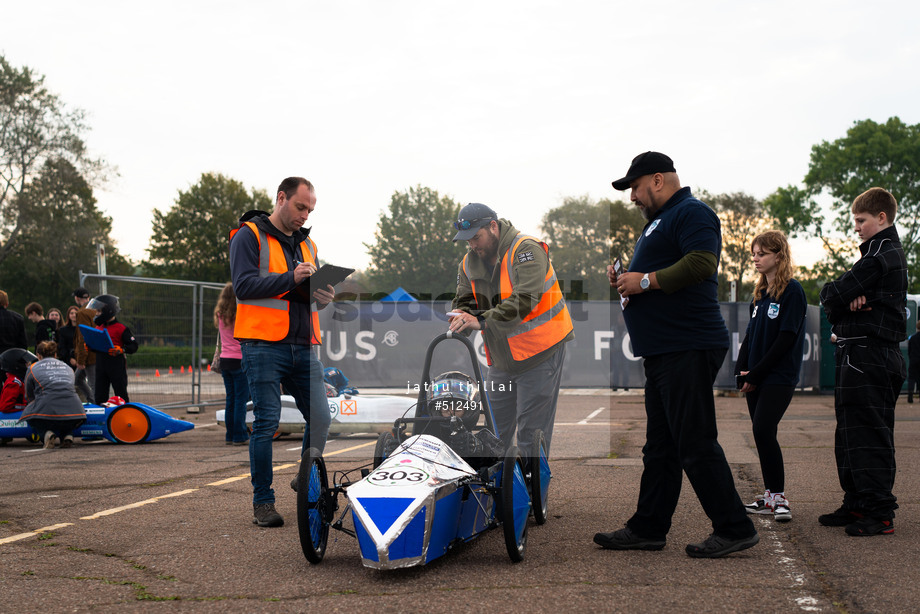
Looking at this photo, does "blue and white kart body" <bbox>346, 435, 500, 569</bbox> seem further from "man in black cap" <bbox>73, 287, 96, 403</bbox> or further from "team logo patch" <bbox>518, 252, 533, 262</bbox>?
"man in black cap" <bbox>73, 287, 96, 403</bbox>

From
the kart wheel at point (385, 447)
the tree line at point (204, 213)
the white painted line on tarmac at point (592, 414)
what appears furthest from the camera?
the tree line at point (204, 213)

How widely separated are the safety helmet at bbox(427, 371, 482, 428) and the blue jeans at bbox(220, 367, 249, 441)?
211 inches

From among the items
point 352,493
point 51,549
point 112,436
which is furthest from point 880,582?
point 112,436

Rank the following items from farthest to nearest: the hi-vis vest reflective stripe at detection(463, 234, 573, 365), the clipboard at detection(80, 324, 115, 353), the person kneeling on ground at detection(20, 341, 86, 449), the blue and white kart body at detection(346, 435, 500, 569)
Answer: the clipboard at detection(80, 324, 115, 353) → the person kneeling on ground at detection(20, 341, 86, 449) → the hi-vis vest reflective stripe at detection(463, 234, 573, 365) → the blue and white kart body at detection(346, 435, 500, 569)

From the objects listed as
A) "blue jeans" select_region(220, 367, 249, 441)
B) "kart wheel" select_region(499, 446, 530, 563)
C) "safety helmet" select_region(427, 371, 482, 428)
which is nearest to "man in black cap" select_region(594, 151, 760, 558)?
"kart wheel" select_region(499, 446, 530, 563)

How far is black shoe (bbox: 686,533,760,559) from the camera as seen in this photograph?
388cm

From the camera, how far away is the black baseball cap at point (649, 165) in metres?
4.11

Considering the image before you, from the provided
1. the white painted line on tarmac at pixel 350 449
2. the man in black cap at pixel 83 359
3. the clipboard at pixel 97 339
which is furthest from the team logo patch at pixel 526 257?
the man in black cap at pixel 83 359

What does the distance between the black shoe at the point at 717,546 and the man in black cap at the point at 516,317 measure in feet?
3.59

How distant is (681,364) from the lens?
3.94 m

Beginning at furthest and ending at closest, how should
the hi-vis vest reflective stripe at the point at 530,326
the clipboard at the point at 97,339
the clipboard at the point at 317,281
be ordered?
the clipboard at the point at 97,339, the hi-vis vest reflective stripe at the point at 530,326, the clipboard at the point at 317,281

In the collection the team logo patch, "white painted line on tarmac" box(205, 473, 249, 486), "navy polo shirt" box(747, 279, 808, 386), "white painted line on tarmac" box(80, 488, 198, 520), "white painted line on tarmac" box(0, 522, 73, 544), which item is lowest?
"white painted line on tarmac" box(205, 473, 249, 486)

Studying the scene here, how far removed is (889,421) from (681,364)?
1572mm

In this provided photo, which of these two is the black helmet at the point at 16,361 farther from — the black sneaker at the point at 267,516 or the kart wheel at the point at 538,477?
the kart wheel at the point at 538,477
